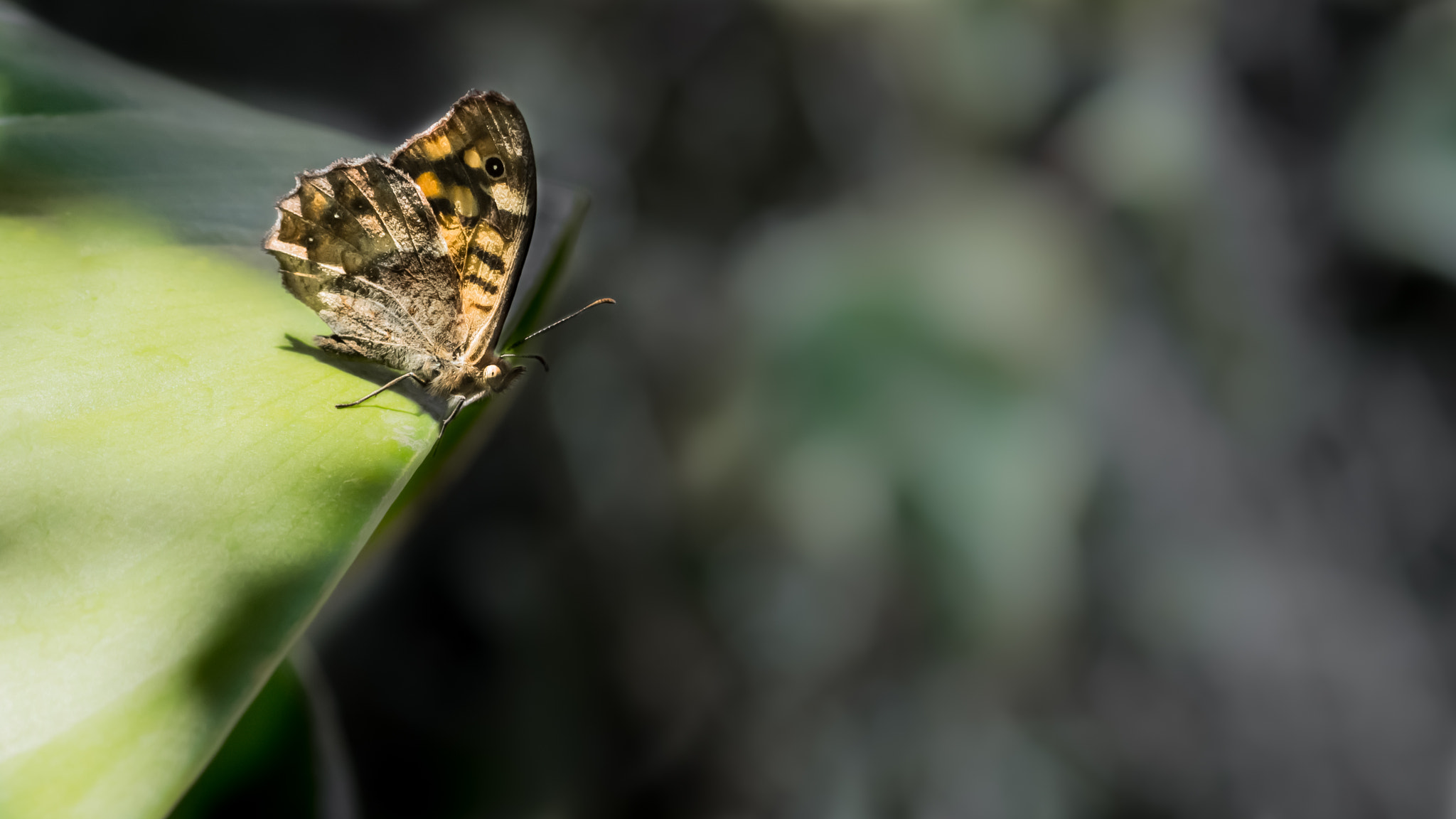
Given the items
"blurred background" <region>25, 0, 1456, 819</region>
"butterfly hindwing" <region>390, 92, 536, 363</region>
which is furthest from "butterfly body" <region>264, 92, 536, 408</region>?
"blurred background" <region>25, 0, 1456, 819</region>

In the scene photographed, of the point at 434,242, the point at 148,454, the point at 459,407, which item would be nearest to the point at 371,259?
the point at 434,242

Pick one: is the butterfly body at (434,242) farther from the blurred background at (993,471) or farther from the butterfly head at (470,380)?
the blurred background at (993,471)

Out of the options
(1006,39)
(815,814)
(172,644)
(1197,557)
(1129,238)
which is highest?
(1006,39)

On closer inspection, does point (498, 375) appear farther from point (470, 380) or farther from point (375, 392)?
point (375, 392)

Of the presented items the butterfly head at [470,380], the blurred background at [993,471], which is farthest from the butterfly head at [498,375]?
the blurred background at [993,471]

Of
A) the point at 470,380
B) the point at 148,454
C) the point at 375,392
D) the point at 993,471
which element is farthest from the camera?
the point at 993,471

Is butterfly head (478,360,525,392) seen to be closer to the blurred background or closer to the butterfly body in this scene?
the butterfly body

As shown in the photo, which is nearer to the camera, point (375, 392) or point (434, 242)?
point (375, 392)

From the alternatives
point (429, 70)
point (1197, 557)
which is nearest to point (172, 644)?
point (1197, 557)

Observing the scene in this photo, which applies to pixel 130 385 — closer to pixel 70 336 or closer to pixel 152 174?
pixel 70 336
